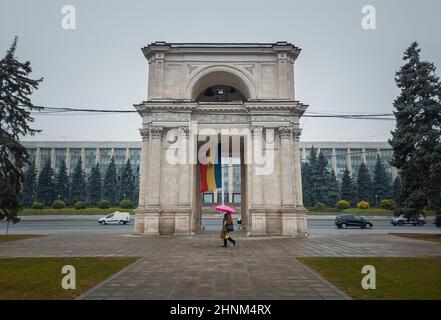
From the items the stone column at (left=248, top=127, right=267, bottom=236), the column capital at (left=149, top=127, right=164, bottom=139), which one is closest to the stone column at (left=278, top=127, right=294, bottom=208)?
the stone column at (left=248, top=127, right=267, bottom=236)

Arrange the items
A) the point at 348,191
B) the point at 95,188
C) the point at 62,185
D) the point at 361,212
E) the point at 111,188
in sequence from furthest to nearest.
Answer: the point at 111,188 < the point at 95,188 < the point at 62,185 < the point at 348,191 < the point at 361,212

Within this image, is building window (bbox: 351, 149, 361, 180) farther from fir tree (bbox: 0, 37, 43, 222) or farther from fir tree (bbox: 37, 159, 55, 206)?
fir tree (bbox: 0, 37, 43, 222)

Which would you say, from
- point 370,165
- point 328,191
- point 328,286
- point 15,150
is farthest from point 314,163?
point 328,286

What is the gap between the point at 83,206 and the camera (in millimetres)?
66375

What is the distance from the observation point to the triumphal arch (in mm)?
26016

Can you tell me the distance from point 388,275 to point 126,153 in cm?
11077

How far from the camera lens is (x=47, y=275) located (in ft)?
→ 31.3

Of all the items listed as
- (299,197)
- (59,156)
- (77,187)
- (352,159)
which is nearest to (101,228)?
(299,197)

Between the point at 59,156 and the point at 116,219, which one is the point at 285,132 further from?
the point at 59,156

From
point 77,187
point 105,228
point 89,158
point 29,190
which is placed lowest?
point 105,228

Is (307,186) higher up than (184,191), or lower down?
higher up

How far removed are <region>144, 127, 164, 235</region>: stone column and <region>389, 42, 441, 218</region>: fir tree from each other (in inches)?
770

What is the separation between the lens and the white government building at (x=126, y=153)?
10838 cm
